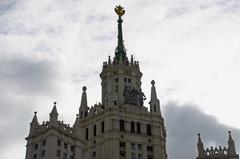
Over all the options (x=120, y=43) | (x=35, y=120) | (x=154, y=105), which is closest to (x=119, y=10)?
(x=120, y=43)

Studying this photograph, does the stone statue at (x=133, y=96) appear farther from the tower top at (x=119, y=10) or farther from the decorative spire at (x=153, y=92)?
the tower top at (x=119, y=10)

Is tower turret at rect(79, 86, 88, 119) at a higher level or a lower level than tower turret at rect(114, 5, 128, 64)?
lower

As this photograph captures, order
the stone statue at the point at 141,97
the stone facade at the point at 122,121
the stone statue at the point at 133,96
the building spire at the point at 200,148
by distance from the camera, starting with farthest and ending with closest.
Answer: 1. the stone statue at the point at 141,97
2. the stone statue at the point at 133,96
3. the stone facade at the point at 122,121
4. the building spire at the point at 200,148

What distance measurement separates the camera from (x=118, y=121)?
132 m

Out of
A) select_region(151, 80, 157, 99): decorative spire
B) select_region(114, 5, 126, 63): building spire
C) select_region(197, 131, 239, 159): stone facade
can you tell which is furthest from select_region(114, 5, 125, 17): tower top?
select_region(197, 131, 239, 159): stone facade

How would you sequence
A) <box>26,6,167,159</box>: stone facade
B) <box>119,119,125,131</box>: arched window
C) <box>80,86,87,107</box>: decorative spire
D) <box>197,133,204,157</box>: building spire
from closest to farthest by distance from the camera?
<box>197,133,204,157</box>: building spire < <box>26,6,167,159</box>: stone facade < <box>119,119,125,131</box>: arched window < <box>80,86,87,107</box>: decorative spire

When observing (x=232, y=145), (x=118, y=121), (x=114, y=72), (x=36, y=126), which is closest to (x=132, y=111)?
(x=118, y=121)

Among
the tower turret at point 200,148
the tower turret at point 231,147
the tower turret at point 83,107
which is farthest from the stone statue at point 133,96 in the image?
the tower turret at point 231,147

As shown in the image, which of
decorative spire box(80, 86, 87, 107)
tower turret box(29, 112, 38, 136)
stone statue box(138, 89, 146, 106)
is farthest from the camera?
decorative spire box(80, 86, 87, 107)

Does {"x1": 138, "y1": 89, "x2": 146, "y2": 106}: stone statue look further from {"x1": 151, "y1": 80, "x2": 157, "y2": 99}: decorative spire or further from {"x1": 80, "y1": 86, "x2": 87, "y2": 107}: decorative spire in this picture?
{"x1": 80, "y1": 86, "x2": 87, "y2": 107}: decorative spire

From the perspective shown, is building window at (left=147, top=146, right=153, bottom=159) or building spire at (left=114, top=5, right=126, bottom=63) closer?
building window at (left=147, top=146, right=153, bottom=159)

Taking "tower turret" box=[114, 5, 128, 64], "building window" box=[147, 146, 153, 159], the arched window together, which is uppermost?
"tower turret" box=[114, 5, 128, 64]

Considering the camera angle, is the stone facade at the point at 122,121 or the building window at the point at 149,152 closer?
the stone facade at the point at 122,121

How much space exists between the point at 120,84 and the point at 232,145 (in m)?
32.9
